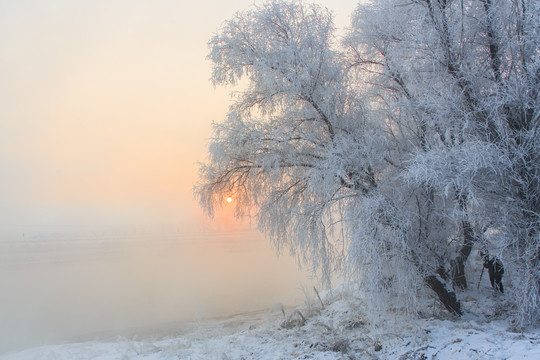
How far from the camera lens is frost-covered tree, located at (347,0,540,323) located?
538 centimetres

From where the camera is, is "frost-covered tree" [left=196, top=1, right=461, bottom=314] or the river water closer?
"frost-covered tree" [left=196, top=1, right=461, bottom=314]

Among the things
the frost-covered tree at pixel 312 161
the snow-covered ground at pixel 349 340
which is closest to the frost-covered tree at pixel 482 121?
the frost-covered tree at pixel 312 161

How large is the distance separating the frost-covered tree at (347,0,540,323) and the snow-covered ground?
115cm

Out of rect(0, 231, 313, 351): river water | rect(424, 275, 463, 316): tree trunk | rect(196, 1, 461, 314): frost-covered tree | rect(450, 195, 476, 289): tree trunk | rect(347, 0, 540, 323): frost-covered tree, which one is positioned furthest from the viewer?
rect(0, 231, 313, 351): river water

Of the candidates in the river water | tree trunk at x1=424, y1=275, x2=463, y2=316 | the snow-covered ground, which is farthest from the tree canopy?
the river water

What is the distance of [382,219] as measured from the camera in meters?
6.17

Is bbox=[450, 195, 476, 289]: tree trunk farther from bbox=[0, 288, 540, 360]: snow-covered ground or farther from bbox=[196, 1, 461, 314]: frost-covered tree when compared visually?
bbox=[196, 1, 461, 314]: frost-covered tree

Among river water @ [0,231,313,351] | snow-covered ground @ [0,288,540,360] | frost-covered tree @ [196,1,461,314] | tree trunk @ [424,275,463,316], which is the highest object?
frost-covered tree @ [196,1,461,314]

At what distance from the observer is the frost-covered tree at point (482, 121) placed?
17.7 ft

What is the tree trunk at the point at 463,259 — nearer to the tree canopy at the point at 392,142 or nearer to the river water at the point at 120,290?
the tree canopy at the point at 392,142

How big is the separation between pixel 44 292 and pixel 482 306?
18.6 meters

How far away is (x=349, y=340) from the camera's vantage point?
671 cm

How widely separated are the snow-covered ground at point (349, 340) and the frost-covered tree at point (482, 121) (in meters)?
1.15

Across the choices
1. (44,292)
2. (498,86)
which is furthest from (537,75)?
(44,292)
